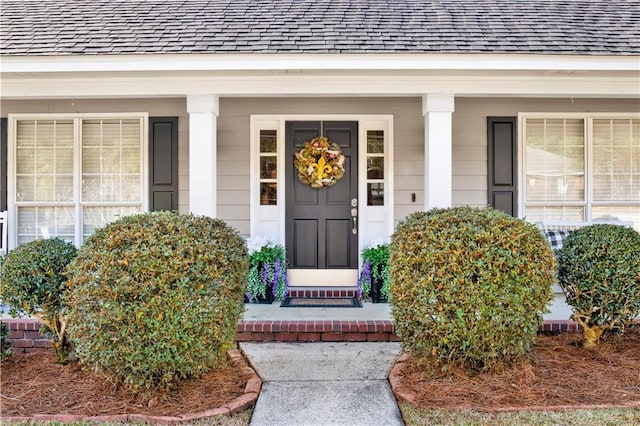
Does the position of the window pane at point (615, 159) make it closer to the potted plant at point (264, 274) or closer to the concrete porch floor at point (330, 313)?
the concrete porch floor at point (330, 313)

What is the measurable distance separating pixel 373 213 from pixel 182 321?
3176 millimetres

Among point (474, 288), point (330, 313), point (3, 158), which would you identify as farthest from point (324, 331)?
point (3, 158)

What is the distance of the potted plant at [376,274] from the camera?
192 inches

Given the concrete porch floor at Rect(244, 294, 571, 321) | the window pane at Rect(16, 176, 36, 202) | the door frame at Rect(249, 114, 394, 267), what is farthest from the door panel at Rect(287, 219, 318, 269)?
the window pane at Rect(16, 176, 36, 202)

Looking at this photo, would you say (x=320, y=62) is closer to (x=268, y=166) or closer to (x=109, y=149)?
(x=268, y=166)

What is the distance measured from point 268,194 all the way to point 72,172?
2.35 meters

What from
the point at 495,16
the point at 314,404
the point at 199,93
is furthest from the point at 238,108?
the point at 314,404

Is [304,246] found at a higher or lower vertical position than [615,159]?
lower

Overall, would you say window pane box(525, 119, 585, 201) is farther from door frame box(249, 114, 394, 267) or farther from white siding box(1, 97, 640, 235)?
door frame box(249, 114, 394, 267)

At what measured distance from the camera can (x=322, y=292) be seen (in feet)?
17.0

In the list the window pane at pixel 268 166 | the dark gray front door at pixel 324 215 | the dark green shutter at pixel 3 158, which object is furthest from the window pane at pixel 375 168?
the dark green shutter at pixel 3 158

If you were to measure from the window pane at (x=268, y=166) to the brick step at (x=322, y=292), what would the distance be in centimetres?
139

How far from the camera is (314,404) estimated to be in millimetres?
2820

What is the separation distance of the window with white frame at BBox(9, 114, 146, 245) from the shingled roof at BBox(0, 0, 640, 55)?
114 cm
